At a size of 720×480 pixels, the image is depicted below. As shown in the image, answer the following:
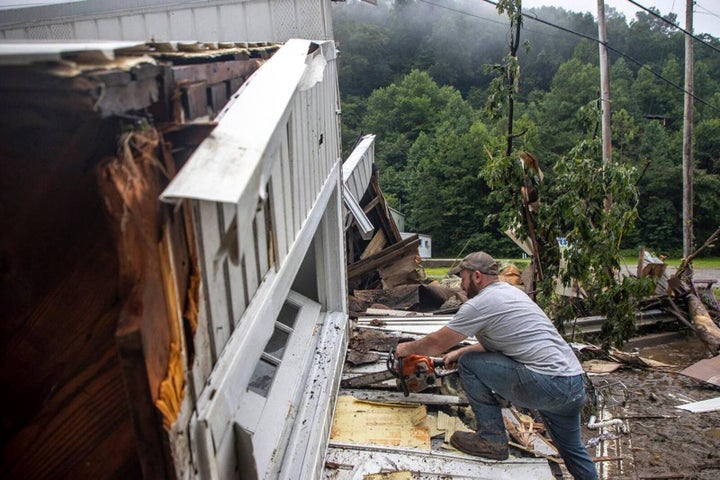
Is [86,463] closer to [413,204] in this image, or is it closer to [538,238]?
[538,238]

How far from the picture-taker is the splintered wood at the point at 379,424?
315cm

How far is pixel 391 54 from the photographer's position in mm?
66375

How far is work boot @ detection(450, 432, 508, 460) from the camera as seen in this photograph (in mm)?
3070

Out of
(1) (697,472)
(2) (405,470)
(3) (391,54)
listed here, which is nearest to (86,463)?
(2) (405,470)

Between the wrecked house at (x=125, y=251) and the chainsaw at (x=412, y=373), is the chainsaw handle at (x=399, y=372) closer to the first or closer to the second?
the chainsaw at (x=412, y=373)

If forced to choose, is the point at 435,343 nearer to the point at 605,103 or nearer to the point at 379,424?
the point at 379,424

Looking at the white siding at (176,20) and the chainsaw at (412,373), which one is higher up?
the white siding at (176,20)

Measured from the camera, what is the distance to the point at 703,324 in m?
8.75

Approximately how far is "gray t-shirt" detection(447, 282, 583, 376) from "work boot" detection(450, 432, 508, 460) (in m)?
0.56

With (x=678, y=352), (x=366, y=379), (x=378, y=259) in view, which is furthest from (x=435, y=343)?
(x=678, y=352)

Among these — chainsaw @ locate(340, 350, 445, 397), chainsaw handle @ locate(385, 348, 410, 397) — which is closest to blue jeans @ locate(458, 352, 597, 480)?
chainsaw @ locate(340, 350, 445, 397)

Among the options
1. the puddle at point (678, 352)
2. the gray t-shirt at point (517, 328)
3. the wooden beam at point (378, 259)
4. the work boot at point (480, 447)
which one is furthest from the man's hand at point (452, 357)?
the puddle at point (678, 352)

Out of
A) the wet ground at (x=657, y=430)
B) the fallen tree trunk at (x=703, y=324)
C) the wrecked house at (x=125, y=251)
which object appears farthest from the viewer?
the fallen tree trunk at (x=703, y=324)

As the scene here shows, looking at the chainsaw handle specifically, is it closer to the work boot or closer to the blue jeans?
the blue jeans
